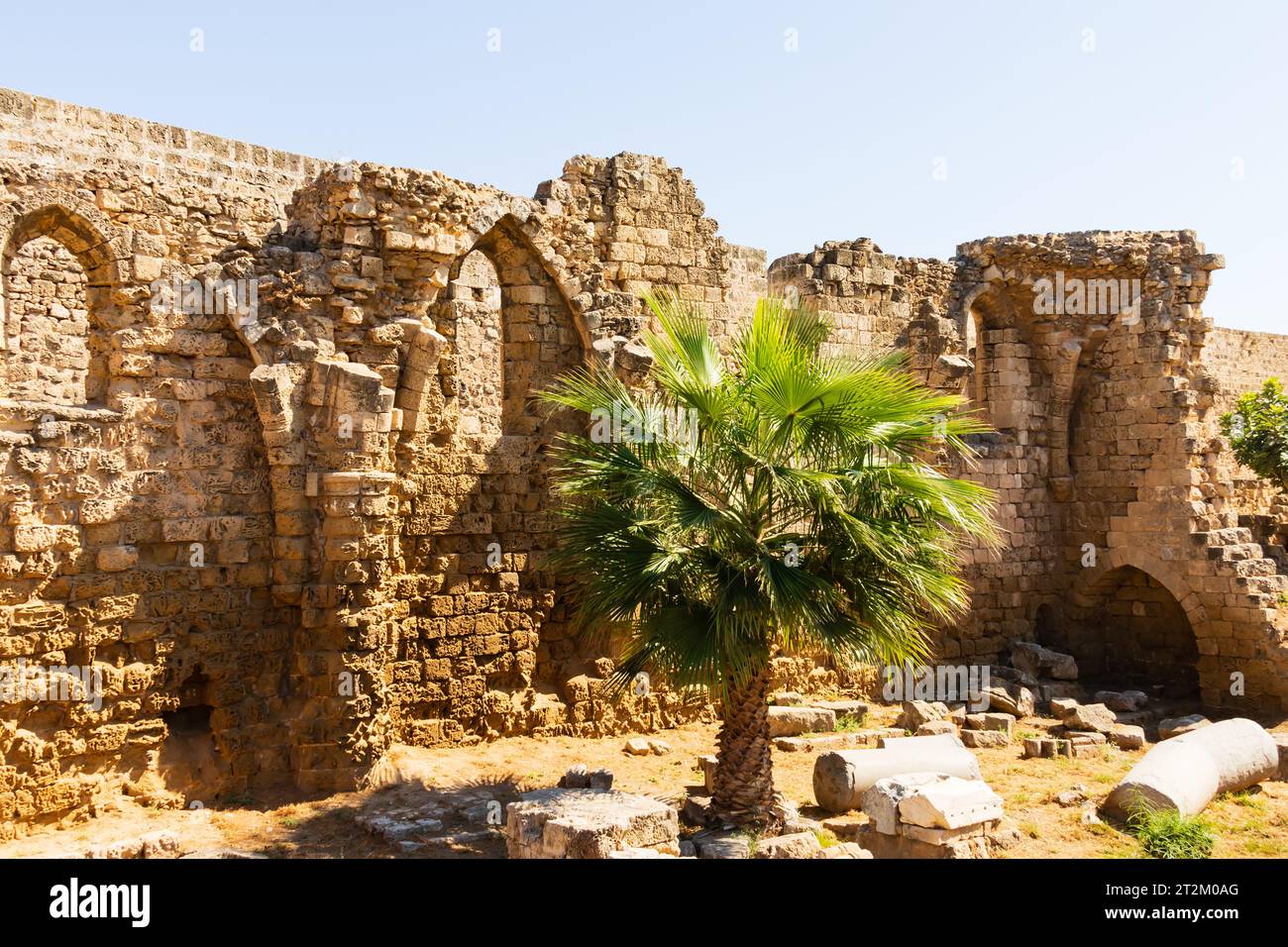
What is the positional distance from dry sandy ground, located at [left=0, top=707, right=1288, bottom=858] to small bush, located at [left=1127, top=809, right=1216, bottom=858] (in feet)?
0.45

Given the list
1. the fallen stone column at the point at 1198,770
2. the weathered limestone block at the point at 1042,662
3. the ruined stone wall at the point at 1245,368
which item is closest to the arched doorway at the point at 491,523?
the fallen stone column at the point at 1198,770

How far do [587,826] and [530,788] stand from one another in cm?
284

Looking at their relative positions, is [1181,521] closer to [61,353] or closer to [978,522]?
[978,522]

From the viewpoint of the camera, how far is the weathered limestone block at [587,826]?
7.55m

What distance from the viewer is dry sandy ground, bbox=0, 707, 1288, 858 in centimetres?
872

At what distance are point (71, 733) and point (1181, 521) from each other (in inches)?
542

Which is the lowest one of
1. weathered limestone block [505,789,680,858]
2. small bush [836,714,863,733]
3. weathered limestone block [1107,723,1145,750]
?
weathered limestone block [1107,723,1145,750]

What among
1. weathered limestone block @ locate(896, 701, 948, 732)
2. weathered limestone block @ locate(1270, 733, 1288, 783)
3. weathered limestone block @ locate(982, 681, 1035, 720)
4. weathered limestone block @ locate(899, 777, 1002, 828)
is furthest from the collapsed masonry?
weathered limestone block @ locate(899, 777, 1002, 828)

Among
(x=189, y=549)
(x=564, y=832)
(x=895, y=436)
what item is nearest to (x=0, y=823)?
(x=189, y=549)

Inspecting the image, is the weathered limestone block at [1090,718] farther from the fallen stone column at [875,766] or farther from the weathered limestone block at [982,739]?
the fallen stone column at [875,766]

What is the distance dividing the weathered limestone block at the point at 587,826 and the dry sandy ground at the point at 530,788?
0.77 meters

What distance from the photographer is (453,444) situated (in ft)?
38.2

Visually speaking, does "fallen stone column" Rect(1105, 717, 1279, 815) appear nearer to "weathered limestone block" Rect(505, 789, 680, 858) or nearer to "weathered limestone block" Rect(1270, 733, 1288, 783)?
"weathered limestone block" Rect(1270, 733, 1288, 783)

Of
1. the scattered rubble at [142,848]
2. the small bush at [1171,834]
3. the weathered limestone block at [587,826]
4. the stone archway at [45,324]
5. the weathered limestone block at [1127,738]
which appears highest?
the stone archway at [45,324]
